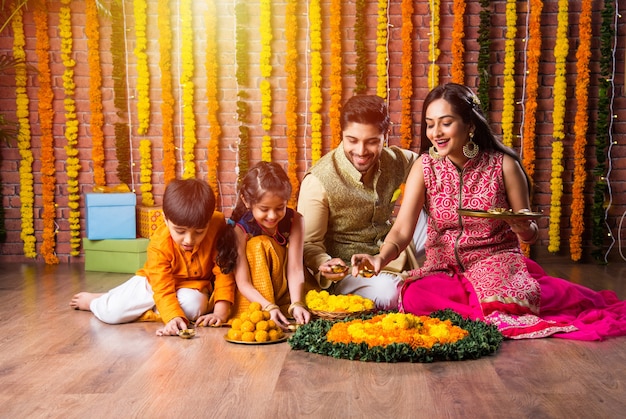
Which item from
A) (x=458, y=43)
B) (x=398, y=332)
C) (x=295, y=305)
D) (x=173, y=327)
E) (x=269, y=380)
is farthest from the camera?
(x=458, y=43)

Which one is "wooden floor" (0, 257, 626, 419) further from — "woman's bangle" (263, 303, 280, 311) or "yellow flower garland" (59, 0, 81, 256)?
"yellow flower garland" (59, 0, 81, 256)

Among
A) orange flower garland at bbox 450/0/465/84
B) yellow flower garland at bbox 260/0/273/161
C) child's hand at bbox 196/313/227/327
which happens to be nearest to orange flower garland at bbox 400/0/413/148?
orange flower garland at bbox 450/0/465/84

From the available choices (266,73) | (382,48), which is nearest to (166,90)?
(266,73)

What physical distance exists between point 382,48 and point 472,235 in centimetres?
252

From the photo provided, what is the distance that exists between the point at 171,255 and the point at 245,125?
250 cm

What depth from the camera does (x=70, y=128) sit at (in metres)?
5.75

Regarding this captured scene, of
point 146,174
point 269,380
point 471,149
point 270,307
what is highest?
point 471,149

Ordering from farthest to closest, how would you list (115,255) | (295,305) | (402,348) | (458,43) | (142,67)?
(142,67)
(458,43)
(115,255)
(295,305)
(402,348)

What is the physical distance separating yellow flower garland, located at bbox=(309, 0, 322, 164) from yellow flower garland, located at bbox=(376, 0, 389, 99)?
0.44 metres

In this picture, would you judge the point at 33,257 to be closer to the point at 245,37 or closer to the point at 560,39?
the point at 245,37

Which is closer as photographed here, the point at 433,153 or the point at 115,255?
the point at 433,153

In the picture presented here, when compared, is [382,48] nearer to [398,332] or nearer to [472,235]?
[472,235]

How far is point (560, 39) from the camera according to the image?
5562 mm

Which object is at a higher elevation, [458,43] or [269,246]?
[458,43]
